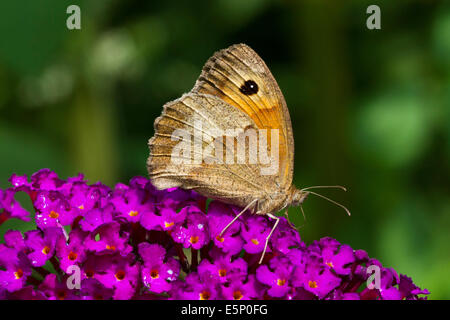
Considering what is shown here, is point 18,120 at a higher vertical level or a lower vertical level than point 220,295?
higher

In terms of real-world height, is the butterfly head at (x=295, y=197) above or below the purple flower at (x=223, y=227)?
above

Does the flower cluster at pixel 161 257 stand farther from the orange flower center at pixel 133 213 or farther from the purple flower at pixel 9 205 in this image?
the purple flower at pixel 9 205

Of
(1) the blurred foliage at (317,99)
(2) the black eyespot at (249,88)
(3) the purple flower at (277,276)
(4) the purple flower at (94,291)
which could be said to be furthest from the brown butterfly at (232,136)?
(1) the blurred foliage at (317,99)

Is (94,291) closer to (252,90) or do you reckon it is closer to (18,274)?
(18,274)

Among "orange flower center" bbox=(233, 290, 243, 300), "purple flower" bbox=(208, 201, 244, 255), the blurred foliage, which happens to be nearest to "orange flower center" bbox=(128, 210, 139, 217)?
A: "purple flower" bbox=(208, 201, 244, 255)
